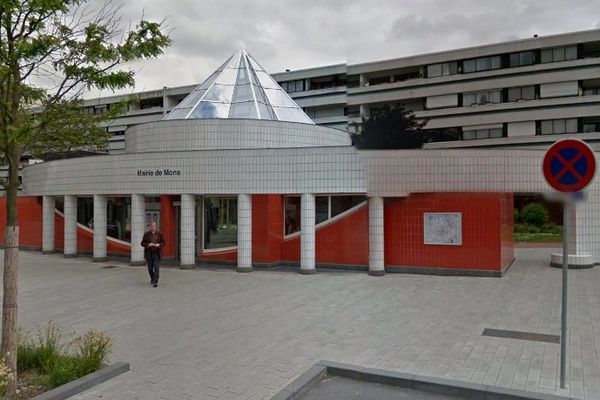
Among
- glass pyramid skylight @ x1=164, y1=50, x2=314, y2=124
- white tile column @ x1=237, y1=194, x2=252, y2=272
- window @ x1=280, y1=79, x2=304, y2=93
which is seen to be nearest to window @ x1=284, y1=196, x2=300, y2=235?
white tile column @ x1=237, y1=194, x2=252, y2=272

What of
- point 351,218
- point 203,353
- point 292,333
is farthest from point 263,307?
point 351,218

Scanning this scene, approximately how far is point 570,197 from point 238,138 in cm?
1339

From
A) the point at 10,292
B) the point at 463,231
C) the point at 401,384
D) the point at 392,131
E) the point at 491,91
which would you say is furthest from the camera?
the point at 491,91

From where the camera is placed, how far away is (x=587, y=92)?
39219 millimetres

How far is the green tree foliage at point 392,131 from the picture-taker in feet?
130

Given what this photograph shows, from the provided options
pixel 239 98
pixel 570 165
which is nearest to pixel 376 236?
pixel 570 165

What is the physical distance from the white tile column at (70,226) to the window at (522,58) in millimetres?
37684

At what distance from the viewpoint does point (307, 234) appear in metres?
14.6

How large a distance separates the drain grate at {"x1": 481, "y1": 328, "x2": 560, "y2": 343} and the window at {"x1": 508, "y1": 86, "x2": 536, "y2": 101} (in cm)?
3810

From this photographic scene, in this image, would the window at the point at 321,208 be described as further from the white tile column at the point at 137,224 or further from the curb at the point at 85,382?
the curb at the point at 85,382

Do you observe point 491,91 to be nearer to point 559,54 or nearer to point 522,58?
point 522,58

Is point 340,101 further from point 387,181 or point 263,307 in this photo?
point 263,307

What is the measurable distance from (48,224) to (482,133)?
119ft

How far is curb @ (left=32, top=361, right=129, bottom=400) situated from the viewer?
5023mm
